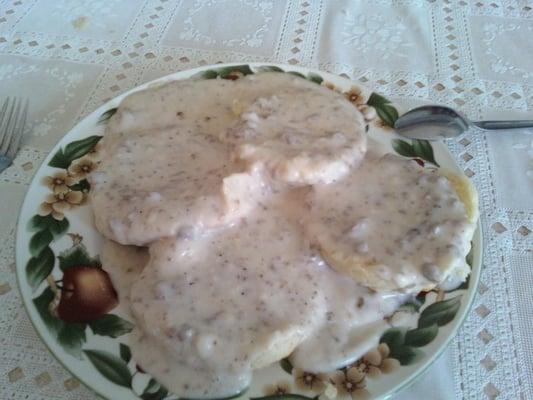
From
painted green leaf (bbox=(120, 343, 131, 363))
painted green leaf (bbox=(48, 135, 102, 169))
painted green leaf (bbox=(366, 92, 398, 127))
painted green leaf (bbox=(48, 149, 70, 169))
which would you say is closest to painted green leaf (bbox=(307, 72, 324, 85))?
painted green leaf (bbox=(366, 92, 398, 127))

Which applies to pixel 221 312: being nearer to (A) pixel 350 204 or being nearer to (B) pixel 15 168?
(A) pixel 350 204

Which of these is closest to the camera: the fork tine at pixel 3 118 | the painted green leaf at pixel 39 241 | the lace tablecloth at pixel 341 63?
the painted green leaf at pixel 39 241

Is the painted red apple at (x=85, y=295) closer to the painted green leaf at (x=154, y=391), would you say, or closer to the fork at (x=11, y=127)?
the painted green leaf at (x=154, y=391)

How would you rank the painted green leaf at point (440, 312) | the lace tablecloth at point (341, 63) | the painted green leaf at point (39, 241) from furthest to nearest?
the lace tablecloth at point (341, 63) → the painted green leaf at point (39, 241) → the painted green leaf at point (440, 312)

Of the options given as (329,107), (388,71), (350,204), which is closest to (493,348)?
(350,204)

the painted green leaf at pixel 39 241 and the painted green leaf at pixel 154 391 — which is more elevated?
the painted green leaf at pixel 39 241

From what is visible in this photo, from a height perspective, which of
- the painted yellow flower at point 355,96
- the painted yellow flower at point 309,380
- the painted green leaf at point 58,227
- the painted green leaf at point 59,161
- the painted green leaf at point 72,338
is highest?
the painted yellow flower at point 355,96

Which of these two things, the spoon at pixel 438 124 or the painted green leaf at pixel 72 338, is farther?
the spoon at pixel 438 124

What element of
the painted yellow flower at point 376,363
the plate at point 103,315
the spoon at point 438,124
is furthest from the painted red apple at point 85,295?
the spoon at point 438,124
